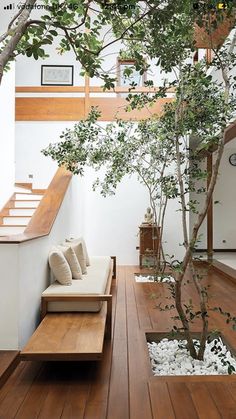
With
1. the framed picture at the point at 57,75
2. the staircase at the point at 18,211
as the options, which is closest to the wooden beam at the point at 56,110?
the framed picture at the point at 57,75

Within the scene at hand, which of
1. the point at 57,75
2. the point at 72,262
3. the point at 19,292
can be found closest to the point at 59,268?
the point at 72,262

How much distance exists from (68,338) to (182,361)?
0.93 meters

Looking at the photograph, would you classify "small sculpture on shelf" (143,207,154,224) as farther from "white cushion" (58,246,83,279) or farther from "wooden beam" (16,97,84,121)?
"white cushion" (58,246,83,279)

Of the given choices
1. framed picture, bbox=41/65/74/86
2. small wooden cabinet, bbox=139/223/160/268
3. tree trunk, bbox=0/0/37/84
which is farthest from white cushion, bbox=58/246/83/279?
framed picture, bbox=41/65/74/86

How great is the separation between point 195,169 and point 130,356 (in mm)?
1686

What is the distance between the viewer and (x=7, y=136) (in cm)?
697

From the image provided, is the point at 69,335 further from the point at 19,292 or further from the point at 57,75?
the point at 57,75

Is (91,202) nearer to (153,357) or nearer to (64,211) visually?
(64,211)

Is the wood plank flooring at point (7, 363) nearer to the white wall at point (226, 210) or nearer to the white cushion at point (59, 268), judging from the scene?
the white cushion at point (59, 268)

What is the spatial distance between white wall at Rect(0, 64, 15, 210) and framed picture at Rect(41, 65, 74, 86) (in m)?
1.18

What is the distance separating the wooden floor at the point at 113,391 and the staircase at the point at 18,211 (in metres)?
3.21

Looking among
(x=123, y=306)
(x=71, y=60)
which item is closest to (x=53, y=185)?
(x=123, y=306)

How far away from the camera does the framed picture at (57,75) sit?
8383 mm

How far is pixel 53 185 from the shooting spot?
4660 mm
